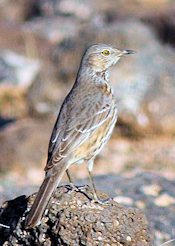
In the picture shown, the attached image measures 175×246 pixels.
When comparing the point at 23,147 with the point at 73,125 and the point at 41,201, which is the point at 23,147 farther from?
the point at 41,201

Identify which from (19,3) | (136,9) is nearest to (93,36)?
(136,9)

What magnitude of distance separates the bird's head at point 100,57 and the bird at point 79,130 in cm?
15

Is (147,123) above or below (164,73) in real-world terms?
below

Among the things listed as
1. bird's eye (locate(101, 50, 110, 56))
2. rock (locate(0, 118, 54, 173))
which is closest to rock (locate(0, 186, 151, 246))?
bird's eye (locate(101, 50, 110, 56))

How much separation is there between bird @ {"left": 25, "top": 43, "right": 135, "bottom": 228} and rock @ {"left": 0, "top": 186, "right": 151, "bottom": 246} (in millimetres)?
161

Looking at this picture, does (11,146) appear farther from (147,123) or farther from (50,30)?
(50,30)

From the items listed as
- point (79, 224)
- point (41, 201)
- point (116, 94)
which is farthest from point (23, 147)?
point (79, 224)

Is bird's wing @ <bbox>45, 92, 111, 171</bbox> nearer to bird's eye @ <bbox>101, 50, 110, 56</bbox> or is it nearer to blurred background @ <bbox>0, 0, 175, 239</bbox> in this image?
bird's eye @ <bbox>101, 50, 110, 56</bbox>

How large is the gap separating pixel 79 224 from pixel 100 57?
3.04 meters

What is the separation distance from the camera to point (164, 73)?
22.2m

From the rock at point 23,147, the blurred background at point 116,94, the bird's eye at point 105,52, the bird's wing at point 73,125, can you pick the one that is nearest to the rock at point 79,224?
the bird's wing at point 73,125

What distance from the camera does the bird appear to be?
9.58m

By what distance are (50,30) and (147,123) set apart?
41.9 ft

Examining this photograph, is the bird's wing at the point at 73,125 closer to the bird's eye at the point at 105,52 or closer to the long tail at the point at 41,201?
the long tail at the point at 41,201
